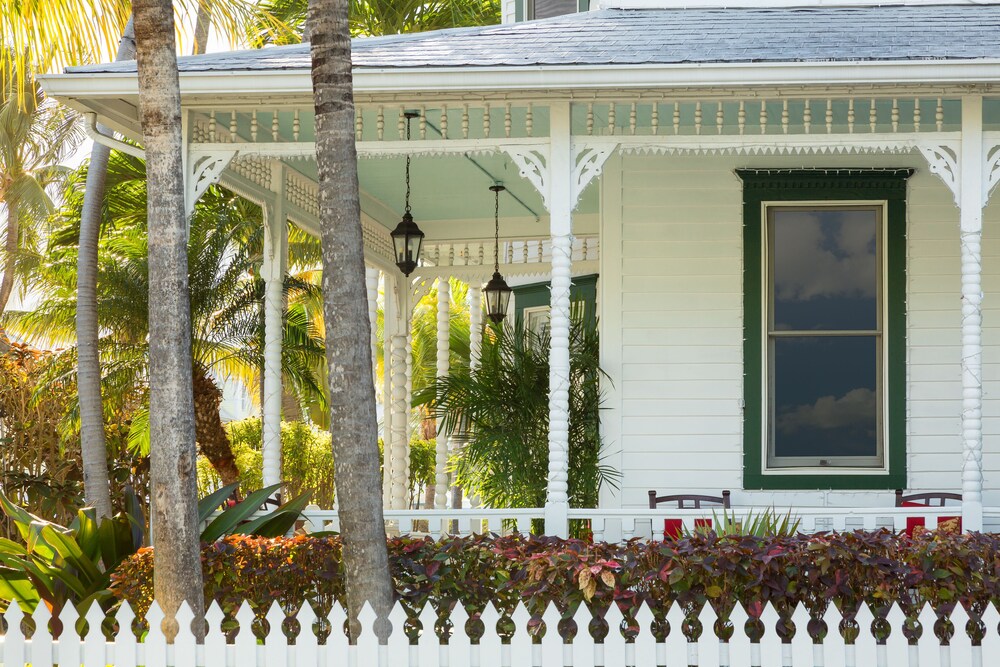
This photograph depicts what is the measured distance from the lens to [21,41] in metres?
7.98

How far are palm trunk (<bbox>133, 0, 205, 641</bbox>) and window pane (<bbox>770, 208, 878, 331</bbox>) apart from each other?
4931 millimetres

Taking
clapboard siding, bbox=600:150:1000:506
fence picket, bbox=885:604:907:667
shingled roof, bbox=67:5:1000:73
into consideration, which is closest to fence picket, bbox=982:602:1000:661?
fence picket, bbox=885:604:907:667

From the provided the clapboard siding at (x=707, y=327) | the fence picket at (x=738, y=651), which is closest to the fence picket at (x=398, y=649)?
the fence picket at (x=738, y=651)

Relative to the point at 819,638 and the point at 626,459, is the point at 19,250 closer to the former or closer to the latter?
the point at 626,459

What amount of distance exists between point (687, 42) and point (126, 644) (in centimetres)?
527

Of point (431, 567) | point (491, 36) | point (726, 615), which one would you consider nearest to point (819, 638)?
point (726, 615)

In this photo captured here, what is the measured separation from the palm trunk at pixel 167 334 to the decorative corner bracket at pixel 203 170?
2028 millimetres

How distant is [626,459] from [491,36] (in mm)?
3363

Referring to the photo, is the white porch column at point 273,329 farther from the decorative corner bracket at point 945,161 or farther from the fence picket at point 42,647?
the decorative corner bracket at point 945,161

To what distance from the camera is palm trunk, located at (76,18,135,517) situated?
434 inches

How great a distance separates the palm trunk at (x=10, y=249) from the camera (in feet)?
81.5

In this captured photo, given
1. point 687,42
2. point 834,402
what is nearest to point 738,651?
point 834,402

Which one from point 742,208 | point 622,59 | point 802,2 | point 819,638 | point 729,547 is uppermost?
point 802,2

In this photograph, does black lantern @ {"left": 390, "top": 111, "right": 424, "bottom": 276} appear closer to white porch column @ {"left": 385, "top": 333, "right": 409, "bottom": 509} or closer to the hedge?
white porch column @ {"left": 385, "top": 333, "right": 409, "bottom": 509}
